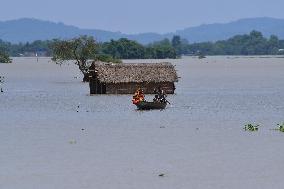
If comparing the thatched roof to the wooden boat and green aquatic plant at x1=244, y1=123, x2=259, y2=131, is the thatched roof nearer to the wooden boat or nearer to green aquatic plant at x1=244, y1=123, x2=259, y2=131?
the wooden boat

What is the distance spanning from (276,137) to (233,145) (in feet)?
12.3

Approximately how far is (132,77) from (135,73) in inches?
25.3

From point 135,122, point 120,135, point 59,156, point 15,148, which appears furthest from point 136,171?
point 135,122

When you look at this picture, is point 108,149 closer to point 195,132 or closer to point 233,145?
point 233,145

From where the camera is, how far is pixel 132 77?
229 feet

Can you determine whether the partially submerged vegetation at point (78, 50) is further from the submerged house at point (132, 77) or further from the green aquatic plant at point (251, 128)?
the green aquatic plant at point (251, 128)

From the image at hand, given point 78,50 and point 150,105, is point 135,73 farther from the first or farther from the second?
point 78,50

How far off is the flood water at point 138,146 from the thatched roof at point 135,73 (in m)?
7.44

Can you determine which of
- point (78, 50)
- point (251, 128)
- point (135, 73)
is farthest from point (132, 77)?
point (251, 128)

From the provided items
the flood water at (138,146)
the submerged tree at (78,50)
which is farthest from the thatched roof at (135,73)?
the submerged tree at (78,50)

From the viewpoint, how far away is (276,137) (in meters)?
39.6

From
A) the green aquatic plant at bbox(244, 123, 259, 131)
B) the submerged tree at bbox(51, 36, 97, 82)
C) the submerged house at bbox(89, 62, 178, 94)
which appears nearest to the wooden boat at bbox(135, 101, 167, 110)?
the green aquatic plant at bbox(244, 123, 259, 131)

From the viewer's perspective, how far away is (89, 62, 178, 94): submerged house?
6994 cm

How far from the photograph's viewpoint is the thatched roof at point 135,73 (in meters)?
69.9
